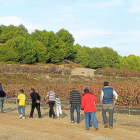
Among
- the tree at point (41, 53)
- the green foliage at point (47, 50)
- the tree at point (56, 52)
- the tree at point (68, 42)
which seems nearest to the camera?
the green foliage at point (47, 50)

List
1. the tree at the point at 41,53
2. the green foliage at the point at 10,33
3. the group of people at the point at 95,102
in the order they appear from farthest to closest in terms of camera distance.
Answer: the green foliage at the point at 10,33 < the tree at the point at 41,53 < the group of people at the point at 95,102

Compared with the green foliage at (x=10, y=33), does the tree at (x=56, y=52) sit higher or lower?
lower

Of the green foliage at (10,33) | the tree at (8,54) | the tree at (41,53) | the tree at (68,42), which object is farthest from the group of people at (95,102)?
the green foliage at (10,33)

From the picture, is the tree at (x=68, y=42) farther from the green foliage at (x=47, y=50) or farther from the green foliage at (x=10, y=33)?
the green foliage at (x=10, y=33)

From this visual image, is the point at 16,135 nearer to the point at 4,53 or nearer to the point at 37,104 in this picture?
the point at 37,104

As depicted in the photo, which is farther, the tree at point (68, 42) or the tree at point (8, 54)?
the tree at point (68, 42)

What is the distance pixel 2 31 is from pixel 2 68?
192 feet

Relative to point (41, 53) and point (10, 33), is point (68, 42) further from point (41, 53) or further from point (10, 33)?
point (10, 33)

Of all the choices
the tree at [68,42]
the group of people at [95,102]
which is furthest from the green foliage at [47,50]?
the group of people at [95,102]

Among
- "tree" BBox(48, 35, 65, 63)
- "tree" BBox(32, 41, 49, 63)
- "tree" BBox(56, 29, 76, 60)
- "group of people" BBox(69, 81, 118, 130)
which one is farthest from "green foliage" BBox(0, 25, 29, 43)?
"group of people" BBox(69, 81, 118, 130)

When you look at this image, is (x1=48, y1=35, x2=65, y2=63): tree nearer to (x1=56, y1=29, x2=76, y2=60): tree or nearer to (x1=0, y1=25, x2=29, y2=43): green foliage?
(x1=56, y1=29, x2=76, y2=60): tree

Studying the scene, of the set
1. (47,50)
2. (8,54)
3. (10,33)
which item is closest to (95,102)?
(8,54)

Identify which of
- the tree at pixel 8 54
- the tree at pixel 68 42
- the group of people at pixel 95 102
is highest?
the tree at pixel 68 42

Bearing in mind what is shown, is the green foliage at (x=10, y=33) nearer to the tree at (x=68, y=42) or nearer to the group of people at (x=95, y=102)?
the tree at (x=68, y=42)
